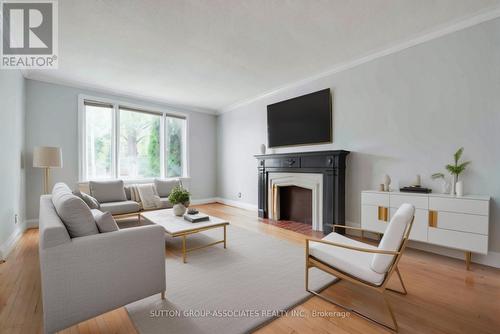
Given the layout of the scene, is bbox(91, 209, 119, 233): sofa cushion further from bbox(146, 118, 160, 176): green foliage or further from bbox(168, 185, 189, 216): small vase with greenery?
bbox(146, 118, 160, 176): green foliage

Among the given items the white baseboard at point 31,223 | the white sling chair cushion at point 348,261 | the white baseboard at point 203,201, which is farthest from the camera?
the white baseboard at point 203,201


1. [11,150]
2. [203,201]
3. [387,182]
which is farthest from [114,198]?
[387,182]

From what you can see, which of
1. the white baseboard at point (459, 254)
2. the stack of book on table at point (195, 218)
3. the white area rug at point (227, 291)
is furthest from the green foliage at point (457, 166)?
the stack of book on table at point (195, 218)

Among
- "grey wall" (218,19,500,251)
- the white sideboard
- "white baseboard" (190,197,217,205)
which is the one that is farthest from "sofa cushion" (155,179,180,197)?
the white sideboard

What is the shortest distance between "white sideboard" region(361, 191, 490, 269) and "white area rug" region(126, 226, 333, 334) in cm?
137

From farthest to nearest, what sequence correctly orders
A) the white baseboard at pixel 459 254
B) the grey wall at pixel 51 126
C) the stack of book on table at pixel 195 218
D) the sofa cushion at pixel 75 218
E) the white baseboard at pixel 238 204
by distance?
1. the white baseboard at pixel 238 204
2. the grey wall at pixel 51 126
3. the stack of book on table at pixel 195 218
4. the white baseboard at pixel 459 254
5. the sofa cushion at pixel 75 218

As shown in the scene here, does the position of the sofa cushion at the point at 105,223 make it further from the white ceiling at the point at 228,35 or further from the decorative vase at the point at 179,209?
the white ceiling at the point at 228,35

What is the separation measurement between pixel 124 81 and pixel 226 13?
3.02 metres

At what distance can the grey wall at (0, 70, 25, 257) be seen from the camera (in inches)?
109

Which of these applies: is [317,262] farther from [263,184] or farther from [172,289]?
[263,184]

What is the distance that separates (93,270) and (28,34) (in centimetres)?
316

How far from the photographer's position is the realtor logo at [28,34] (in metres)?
2.34

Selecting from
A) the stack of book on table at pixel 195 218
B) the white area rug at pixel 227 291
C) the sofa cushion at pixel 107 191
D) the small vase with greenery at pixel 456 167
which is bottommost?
the white area rug at pixel 227 291

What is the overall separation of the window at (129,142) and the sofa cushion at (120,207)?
4.39ft
